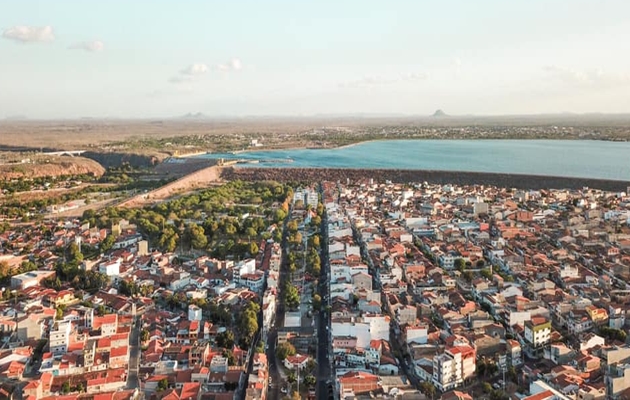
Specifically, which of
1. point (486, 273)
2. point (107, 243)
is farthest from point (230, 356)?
point (107, 243)

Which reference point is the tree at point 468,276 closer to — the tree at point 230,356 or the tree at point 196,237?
the tree at point 230,356

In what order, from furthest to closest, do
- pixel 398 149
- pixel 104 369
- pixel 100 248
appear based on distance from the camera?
pixel 398 149 < pixel 100 248 < pixel 104 369

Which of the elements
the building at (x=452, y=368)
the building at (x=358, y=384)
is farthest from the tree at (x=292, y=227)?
the building at (x=358, y=384)

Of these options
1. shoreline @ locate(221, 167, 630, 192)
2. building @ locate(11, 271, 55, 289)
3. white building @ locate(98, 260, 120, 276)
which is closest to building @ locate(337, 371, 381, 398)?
white building @ locate(98, 260, 120, 276)

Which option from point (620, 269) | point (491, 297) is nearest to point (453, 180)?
point (620, 269)

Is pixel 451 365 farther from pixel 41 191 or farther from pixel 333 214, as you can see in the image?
pixel 41 191

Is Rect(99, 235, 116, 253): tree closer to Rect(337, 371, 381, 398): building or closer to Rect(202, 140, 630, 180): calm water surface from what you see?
Rect(337, 371, 381, 398): building

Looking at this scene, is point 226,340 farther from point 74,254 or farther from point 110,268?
point 74,254
